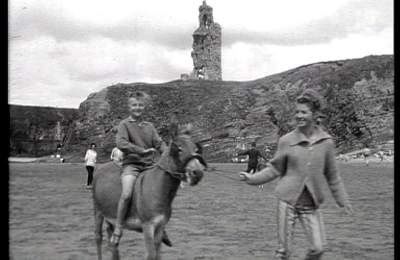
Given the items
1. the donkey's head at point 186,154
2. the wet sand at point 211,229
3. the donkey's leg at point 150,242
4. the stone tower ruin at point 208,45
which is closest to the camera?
the donkey's head at point 186,154

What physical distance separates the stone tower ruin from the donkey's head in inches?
3314

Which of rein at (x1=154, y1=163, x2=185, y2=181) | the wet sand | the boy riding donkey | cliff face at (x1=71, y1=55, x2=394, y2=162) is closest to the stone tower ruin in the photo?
cliff face at (x1=71, y1=55, x2=394, y2=162)

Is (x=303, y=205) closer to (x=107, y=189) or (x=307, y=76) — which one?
(x=107, y=189)

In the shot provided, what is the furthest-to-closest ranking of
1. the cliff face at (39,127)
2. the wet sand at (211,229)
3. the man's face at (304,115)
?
the cliff face at (39,127), the wet sand at (211,229), the man's face at (304,115)

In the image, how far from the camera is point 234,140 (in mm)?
60969

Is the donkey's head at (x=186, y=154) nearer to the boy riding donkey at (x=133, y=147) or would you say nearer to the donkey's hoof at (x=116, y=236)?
the boy riding donkey at (x=133, y=147)

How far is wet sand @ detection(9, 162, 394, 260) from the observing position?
8227 mm

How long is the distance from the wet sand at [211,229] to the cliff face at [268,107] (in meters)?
34.0

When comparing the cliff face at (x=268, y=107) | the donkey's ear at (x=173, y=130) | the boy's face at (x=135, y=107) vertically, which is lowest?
the donkey's ear at (x=173, y=130)

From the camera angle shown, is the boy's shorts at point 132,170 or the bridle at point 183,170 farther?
the boy's shorts at point 132,170

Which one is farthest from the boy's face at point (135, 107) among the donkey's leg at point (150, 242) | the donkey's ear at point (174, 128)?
the donkey's leg at point (150, 242)

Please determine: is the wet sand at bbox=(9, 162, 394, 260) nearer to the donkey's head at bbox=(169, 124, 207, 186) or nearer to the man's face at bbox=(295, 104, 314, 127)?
the donkey's head at bbox=(169, 124, 207, 186)

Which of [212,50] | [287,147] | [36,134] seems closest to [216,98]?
[212,50]

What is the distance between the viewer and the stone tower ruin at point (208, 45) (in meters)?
89.5
